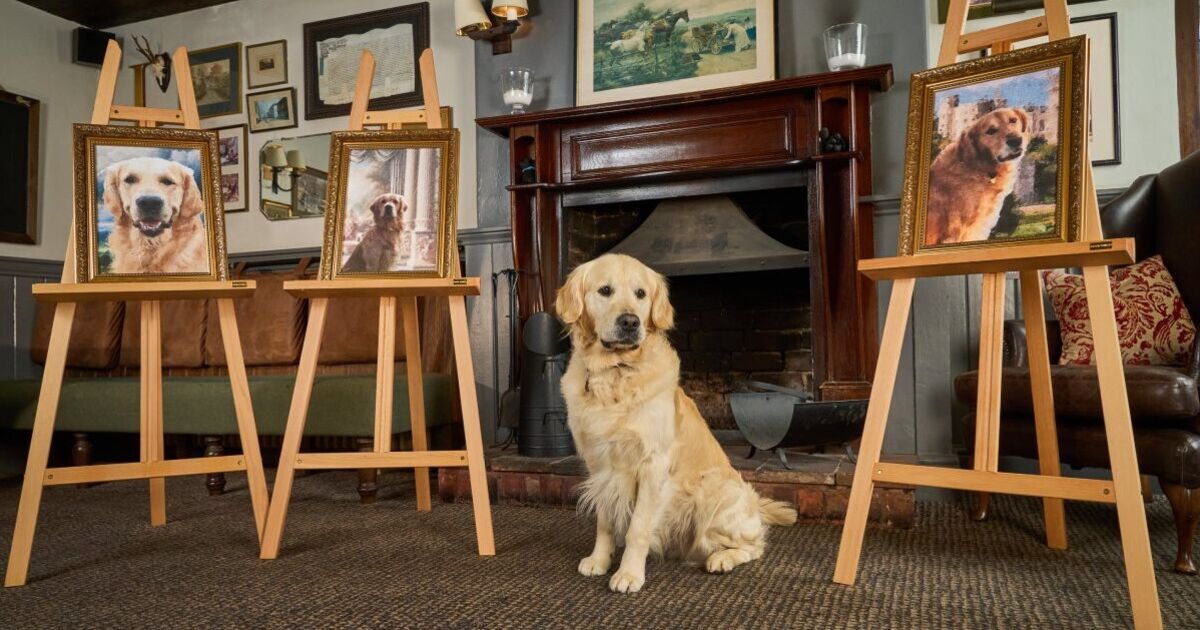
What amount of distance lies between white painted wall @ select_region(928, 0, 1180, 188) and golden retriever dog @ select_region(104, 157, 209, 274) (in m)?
3.57

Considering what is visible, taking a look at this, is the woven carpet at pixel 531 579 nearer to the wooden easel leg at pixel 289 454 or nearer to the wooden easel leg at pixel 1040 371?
the wooden easel leg at pixel 289 454

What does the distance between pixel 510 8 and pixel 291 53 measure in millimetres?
1659

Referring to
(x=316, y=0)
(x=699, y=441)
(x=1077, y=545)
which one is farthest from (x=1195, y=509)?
(x=316, y=0)

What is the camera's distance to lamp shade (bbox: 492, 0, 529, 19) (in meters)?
4.09

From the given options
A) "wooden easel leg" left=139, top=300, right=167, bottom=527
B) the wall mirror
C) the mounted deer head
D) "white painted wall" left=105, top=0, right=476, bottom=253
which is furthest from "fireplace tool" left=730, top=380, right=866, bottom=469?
the mounted deer head

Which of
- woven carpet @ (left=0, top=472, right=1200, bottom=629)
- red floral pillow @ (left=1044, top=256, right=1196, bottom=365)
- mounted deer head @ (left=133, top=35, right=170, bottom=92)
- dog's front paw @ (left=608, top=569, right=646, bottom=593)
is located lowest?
woven carpet @ (left=0, top=472, right=1200, bottom=629)

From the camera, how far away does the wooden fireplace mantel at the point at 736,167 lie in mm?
3455

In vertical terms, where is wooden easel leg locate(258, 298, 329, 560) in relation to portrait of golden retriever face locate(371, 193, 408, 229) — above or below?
below

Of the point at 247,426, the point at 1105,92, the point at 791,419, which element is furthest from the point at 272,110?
the point at 1105,92

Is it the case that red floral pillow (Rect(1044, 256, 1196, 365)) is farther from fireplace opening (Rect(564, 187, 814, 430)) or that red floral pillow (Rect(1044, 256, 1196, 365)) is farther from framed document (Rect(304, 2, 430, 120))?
framed document (Rect(304, 2, 430, 120))

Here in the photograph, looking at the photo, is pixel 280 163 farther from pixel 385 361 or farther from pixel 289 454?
pixel 289 454

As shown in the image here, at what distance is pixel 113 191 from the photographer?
256 centimetres

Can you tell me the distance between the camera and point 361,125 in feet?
9.00

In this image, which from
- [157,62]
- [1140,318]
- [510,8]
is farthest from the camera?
[157,62]
